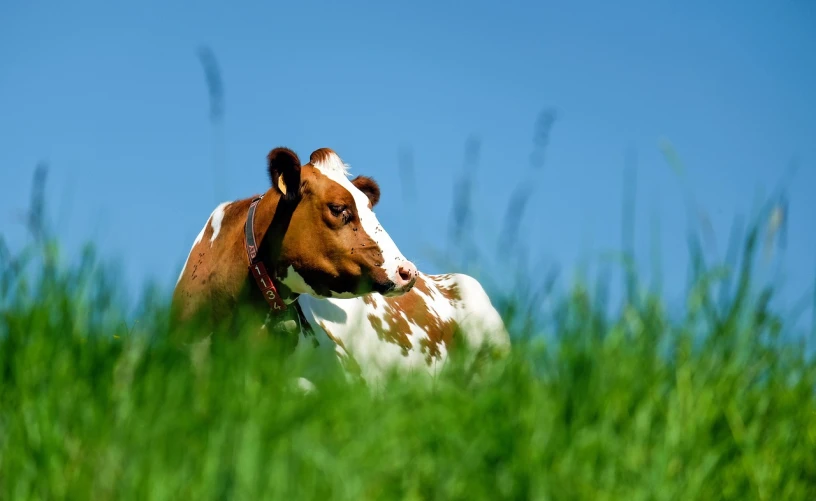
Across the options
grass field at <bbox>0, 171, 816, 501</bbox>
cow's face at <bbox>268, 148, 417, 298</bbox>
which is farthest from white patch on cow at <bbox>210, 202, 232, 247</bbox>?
grass field at <bbox>0, 171, 816, 501</bbox>

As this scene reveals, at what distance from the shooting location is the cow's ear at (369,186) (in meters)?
8.47

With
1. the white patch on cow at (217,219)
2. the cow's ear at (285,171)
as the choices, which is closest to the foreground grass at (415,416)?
the cow's ear at (285,171)

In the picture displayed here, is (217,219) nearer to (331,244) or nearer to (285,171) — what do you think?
(285,171)

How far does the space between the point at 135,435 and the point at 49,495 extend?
33 centimetres

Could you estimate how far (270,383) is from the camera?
390cm

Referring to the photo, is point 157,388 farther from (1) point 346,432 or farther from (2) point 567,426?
(2) point 567,426

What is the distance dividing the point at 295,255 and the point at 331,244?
0.28 m

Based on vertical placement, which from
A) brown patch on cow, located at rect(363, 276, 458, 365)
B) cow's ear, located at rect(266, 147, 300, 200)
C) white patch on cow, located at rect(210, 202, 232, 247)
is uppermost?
cow's ear, located at rect(266, 147, 300, 200)

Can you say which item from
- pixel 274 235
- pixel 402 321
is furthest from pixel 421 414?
pixel 402 321

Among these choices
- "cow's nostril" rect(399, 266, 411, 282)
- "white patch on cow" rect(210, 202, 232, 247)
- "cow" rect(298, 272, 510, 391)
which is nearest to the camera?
"cow's nostril" rect(399, 266, 411, 282)

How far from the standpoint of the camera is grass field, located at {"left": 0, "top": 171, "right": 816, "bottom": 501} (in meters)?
3.32

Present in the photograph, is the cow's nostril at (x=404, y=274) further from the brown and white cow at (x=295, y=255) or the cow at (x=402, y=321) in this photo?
the cow at (x=402, y=321)

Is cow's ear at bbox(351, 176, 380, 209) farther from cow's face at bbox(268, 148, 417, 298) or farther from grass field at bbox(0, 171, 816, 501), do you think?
grass field at bbox(0, 171, 816, 501)

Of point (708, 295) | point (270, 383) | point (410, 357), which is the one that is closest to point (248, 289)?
point (410, 357)
